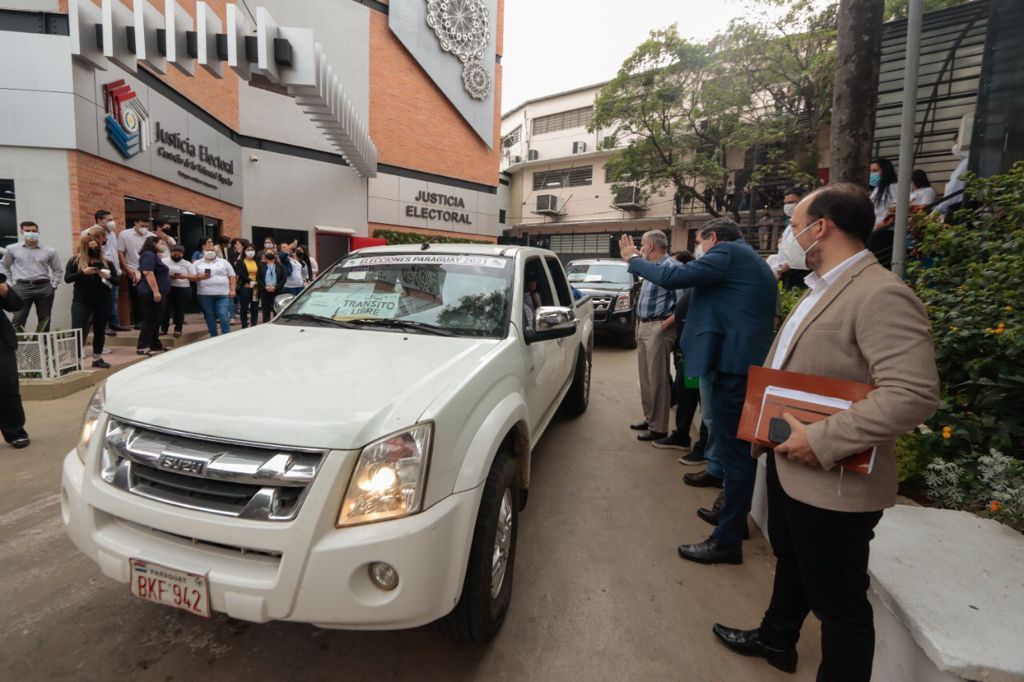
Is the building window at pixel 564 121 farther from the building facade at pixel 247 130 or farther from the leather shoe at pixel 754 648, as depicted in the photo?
the leather shoe at pixel 754 648

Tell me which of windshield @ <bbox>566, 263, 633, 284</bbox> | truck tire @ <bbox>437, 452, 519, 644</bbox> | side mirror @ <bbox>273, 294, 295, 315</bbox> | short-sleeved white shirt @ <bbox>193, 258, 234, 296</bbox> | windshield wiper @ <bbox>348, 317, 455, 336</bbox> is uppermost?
windshield @ <bbox>566, 263, 633, 284</bbox>

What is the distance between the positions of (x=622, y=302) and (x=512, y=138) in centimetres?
3080

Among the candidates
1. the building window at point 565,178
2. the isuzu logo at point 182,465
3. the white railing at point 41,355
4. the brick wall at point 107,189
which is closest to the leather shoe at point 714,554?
the isuzu logo at point 182,465

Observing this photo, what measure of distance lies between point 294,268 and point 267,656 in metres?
9.39

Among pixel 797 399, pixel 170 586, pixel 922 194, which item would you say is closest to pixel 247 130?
pixel 922 194

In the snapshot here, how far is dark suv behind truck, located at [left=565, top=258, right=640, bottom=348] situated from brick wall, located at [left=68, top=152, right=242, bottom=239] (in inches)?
327

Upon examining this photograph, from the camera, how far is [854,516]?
1598 mm

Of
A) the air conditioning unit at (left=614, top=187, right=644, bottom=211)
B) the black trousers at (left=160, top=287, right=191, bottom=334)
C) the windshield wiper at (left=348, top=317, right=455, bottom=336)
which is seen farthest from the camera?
the air conditioning unit at (left=614, top=187, right=644, bottom=211)

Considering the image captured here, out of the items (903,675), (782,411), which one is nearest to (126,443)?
(782,411)

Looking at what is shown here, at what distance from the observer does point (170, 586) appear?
1.68 metres

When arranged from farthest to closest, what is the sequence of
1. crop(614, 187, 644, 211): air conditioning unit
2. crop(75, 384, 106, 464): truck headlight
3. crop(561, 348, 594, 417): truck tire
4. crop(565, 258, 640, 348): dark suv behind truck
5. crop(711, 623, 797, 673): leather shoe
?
crop(614, 187, 644, 211): air conditioning unit → crop(565, 258, 640, 348): dark suv behind truck → crop(561, 348, 594, 417): truck tire → crop(711, 623, 797, 673): leather shoe → crop(75, 384, 106, 464): truck headlight

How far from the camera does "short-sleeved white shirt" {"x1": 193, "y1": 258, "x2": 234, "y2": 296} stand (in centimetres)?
804

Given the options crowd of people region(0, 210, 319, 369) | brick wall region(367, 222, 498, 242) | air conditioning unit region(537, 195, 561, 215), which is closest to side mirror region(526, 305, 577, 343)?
crowd of people region(0, 210, 319, 369)

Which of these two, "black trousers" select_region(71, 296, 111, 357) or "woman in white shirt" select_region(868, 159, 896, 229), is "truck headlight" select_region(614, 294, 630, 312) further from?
"black trousers" select_region(71, 296, 111, 357)
